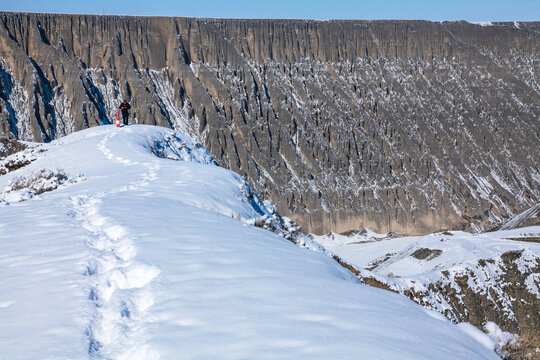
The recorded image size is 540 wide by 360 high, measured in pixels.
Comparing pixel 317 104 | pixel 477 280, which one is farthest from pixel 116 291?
pixel 317 104

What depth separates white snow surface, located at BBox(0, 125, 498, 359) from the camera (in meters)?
4.18

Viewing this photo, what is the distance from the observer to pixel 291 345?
4.19 metres

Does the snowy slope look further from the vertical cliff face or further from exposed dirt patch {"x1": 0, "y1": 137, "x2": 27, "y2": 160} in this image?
the vertical cliff face

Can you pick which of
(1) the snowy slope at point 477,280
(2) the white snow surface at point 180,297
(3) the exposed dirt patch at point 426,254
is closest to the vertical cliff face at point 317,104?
(3) the exposed dirt patch at point 426,254

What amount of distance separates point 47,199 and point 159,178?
317cm

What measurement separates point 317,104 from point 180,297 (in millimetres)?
68119

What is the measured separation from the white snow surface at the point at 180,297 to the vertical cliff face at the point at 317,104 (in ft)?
184

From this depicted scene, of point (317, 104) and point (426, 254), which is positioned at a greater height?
point (317, 104)

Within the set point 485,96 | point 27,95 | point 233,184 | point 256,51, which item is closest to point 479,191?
point 485,96

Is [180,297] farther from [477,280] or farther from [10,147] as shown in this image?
[477,280]

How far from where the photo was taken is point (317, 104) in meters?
71.7

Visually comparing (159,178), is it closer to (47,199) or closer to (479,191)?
(47,199)

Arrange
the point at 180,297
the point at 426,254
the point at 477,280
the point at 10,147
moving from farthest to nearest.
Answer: the point at 426,254 < the point at 477,280 < the point at 10,147 < the point at 180,297

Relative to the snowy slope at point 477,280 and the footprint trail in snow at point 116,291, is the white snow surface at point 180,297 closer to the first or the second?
the footprint trail in snow at point 116,291
